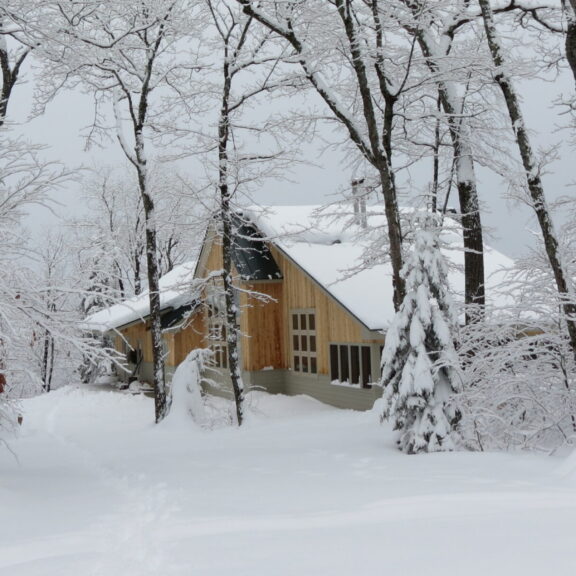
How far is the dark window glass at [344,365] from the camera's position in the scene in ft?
70.6

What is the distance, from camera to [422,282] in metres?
11.4

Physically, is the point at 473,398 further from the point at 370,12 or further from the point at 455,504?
the point at 370,12

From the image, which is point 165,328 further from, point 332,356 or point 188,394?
point 188,394

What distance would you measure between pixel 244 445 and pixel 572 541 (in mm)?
8935

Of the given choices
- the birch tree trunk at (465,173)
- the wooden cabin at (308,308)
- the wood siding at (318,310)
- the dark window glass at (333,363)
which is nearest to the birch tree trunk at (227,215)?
the wooden cabin at (308,308)

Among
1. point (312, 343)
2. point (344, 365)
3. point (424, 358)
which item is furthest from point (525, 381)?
point (312, 343)

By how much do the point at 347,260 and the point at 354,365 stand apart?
11.8 ft

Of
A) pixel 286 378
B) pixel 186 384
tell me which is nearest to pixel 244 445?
pixel 186 384

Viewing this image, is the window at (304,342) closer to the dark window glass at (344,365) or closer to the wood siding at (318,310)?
the wood siding at (318,310)

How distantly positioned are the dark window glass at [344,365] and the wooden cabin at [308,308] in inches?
1.2

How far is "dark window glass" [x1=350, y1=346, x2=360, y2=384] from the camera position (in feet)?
69.2

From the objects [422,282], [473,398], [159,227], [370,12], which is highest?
[370,12]

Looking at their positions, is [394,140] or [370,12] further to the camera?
[394,140]

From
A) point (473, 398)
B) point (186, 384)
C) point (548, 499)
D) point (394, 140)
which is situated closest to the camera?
point (548, 499)
